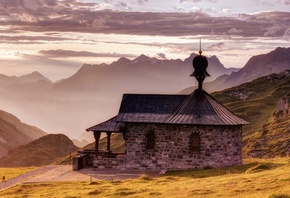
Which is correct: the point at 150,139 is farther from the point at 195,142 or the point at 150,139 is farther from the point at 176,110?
the point at 195,142

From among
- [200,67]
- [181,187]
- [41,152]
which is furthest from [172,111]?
[41,152]

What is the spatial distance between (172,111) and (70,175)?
37.2 ft

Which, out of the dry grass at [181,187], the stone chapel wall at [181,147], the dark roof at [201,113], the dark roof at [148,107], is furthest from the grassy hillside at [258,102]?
the dry grass at [181,187]

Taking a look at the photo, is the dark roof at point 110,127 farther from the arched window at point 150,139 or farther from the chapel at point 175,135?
the arched window at point 150,139

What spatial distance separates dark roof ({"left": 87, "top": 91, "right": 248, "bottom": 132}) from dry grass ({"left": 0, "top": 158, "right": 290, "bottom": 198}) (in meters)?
5.33

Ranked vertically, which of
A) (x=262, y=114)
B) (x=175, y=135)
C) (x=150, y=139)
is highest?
(x=262, y=114)

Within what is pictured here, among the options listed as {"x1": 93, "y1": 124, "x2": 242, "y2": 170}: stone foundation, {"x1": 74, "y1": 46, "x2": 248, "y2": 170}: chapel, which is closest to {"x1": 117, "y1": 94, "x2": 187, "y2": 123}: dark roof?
{"x1": 74, "y1": 46, "x2": 248, "y2": 170}: chapel

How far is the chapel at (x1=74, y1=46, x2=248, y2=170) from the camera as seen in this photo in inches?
1681

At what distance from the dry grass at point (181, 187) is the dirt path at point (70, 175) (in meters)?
2.94

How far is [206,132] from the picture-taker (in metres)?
42.7

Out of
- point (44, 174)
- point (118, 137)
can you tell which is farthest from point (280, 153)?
point (118, 137)

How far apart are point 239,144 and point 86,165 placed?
15.0 meters

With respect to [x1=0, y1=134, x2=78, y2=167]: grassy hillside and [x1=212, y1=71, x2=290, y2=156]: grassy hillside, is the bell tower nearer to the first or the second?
[x1=212, y1=71, x2=290, y2=156]: grassy hillside

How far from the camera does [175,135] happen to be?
43469 mm
